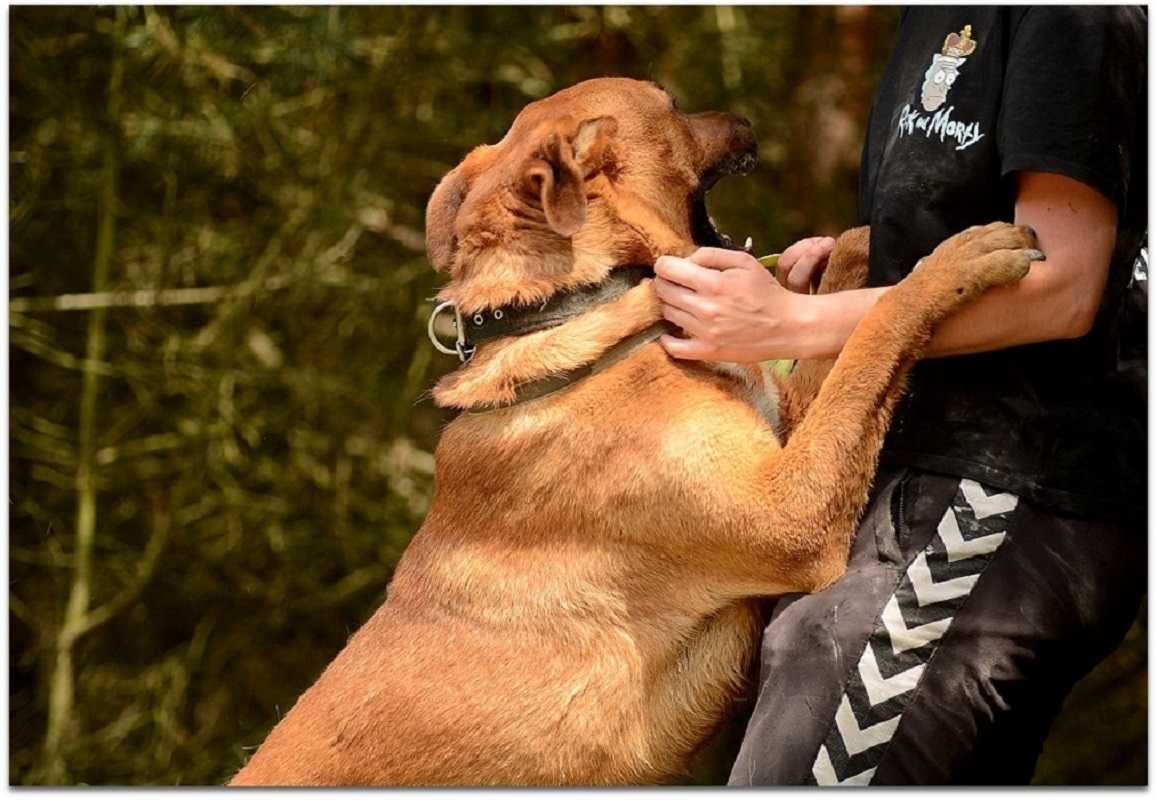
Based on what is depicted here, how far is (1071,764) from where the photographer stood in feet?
17.0

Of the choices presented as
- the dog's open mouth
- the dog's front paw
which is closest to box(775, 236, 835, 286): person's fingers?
the dog's open mouth

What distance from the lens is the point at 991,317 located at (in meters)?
2.17

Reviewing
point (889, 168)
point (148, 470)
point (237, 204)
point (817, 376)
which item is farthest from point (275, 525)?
point (889, 168)

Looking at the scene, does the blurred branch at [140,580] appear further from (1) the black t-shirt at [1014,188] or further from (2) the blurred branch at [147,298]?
(1) the black t-shirt at [1014,188]

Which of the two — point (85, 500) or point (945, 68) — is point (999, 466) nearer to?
point (945, 68)

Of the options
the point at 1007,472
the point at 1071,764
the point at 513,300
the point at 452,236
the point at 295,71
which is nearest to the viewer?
the point at 1007,472

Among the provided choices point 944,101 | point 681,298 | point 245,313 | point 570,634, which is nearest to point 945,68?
point 944,101

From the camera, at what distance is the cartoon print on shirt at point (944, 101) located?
213 centimetres

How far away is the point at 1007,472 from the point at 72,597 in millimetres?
4148

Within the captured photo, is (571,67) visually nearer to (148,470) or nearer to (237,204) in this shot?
(237,204)

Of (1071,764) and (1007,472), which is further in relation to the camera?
(1071,764)

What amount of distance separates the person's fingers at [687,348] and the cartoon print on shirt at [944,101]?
20.1 inches

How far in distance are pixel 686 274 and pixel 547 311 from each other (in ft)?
0.98

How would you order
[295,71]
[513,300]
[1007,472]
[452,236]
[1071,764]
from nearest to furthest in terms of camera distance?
[1007,472] < [513,300] < [452,236] < [295,71] < [1071,764]
